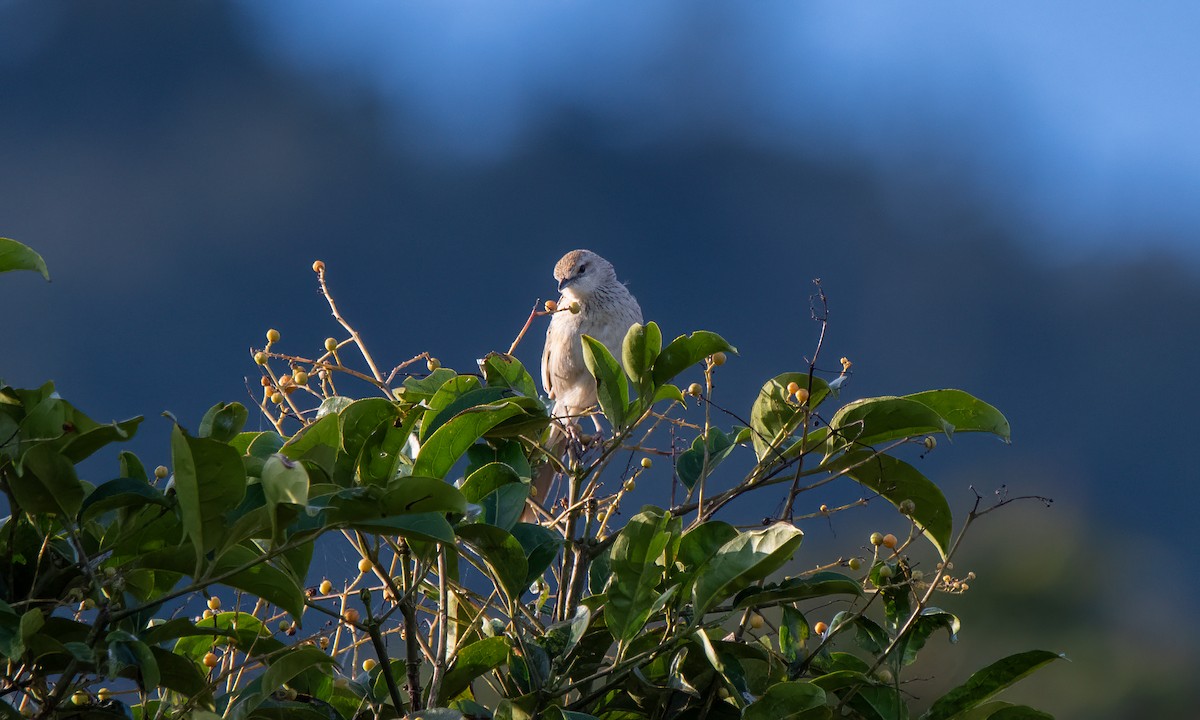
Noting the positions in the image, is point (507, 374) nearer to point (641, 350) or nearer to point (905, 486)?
point (641, 350)

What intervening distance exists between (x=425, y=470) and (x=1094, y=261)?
21.2 metres

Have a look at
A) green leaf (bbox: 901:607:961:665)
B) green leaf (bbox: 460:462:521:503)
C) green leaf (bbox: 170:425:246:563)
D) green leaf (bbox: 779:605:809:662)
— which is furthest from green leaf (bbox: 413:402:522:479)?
green leaf (bbox: 901:607:961:665)

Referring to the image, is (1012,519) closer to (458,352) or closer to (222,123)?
(458,352)

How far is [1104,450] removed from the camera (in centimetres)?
1458

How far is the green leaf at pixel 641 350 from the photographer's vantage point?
1555 millimetres

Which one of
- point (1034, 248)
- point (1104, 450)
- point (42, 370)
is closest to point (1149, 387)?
point (1104, 450)

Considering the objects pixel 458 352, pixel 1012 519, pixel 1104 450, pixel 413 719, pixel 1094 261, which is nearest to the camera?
pixel 413 719

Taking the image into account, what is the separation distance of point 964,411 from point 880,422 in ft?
0.33

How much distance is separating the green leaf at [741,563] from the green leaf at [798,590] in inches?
2.8

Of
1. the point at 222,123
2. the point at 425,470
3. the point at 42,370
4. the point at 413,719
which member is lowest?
the point at 413,719

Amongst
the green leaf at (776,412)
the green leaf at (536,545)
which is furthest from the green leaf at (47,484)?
the green leaf at (776,412)

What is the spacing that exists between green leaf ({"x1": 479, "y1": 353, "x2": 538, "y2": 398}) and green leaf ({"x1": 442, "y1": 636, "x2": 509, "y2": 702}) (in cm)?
35

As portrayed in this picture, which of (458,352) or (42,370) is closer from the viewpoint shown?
(42,370)

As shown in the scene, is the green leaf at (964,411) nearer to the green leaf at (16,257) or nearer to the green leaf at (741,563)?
the green leaf at (741,563)
